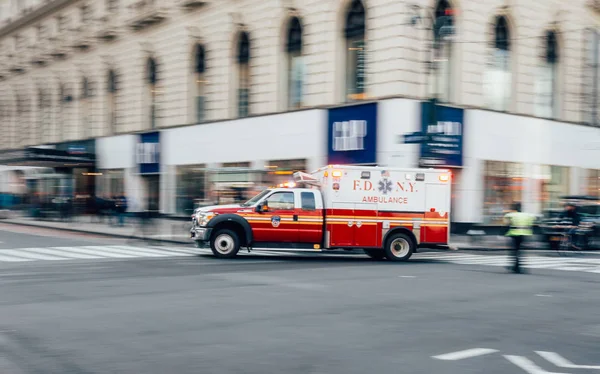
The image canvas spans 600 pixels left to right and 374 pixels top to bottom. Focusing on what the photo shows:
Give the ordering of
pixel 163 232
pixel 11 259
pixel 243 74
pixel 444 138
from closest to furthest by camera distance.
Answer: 1. pixel 11 259
2. pixel 444 138
3. pixel 163 232
4. pixel 243 74

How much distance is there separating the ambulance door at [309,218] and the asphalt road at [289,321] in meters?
3.13

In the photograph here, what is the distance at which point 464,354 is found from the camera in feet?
24.2

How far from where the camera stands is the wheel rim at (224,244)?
19.1 metres

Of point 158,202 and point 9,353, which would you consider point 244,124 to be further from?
point 9,353

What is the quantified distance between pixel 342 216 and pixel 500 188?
40.4ft

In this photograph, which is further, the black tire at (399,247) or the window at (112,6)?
the window at (112,6)

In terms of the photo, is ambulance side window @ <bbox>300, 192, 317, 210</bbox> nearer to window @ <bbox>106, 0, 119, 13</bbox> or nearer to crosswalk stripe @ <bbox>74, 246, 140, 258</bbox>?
crosswalk stripe @ <bbox>74, 246, 140, 258</bbox>

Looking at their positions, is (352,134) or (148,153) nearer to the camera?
(352,134)

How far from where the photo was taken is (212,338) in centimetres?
794

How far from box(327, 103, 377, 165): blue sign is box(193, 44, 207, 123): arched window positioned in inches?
379

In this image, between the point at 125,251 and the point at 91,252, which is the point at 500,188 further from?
the point at 91,252

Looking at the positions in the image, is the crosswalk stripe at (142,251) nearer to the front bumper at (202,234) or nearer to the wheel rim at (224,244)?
the front bumper at (202,234)

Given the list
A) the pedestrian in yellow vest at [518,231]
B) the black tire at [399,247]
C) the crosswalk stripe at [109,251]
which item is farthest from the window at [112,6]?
the pedestrian in yellow vest at [518,231]

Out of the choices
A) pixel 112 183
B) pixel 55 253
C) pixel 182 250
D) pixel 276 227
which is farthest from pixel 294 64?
pixel 112 183
